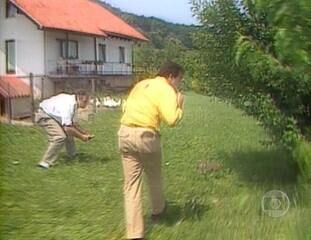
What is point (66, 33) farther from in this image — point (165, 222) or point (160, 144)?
point (165, 222)

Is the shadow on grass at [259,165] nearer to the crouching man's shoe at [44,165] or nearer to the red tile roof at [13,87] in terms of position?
the crouching man's shoe at [44,165]

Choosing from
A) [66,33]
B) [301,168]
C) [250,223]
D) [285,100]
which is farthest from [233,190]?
[301,168]

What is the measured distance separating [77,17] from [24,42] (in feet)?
1.89

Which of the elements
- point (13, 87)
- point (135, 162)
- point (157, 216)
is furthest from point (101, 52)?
point (157, 216)

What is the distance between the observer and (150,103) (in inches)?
185

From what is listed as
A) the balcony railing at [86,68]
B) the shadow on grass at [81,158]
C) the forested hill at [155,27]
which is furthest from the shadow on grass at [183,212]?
the forested hill at [155,27]

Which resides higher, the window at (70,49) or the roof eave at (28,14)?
the roof eave at (28,14)

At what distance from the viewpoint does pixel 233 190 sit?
560 cm

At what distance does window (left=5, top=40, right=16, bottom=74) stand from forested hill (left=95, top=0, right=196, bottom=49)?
72 centimetres

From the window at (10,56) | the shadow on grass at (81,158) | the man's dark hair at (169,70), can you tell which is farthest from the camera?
the shadow on grass at (81,158)

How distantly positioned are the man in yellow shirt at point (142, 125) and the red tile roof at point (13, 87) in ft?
2.35

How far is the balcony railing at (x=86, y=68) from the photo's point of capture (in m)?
4.53

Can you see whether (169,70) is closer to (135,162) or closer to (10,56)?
(135,162)

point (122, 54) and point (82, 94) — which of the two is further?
point (82, 94)
